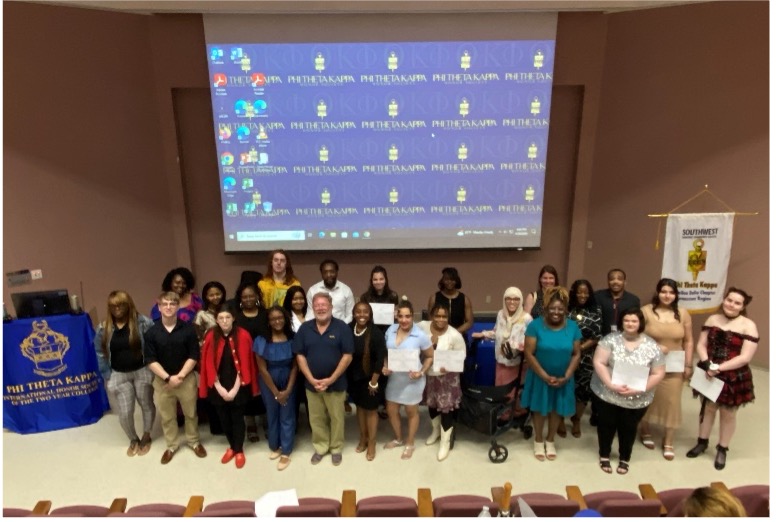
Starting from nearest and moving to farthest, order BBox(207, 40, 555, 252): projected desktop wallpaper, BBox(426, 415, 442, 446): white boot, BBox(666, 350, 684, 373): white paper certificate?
BBox(666, 350, 684, 373): white paper certificate < BBox(426, 415, 442, 446): white boot < BBox(207, 40, 555, 252): projected desktop wallpaper

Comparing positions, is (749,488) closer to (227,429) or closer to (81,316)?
(227,429)

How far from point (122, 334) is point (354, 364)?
5.95ft

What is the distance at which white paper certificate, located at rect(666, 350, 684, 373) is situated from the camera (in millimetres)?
3791

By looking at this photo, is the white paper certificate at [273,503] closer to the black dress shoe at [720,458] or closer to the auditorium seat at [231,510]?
the auditorium seat at [231,510]

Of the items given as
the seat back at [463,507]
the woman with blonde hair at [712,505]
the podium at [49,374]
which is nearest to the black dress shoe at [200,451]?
the podium at [49,374]

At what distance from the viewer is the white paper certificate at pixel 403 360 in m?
3.81

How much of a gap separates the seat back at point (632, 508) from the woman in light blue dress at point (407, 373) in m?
1.56

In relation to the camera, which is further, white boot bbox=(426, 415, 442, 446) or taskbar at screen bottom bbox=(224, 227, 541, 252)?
taskbar at screen bottom bbox=(224, 227, 541, 252)

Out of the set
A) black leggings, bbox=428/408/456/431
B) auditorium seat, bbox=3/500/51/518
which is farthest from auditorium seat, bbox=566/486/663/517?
auditorium seat, bbox=3/500/51/518

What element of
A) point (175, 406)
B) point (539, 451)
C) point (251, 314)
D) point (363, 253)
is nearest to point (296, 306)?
point (251, 314)

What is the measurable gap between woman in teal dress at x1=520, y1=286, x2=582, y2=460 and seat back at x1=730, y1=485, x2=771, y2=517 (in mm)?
1257

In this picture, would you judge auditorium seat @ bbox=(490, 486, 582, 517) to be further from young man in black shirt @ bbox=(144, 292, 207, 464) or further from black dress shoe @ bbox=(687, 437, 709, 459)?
young man in black shirt @ bbox=(144, 292, 207, 464)

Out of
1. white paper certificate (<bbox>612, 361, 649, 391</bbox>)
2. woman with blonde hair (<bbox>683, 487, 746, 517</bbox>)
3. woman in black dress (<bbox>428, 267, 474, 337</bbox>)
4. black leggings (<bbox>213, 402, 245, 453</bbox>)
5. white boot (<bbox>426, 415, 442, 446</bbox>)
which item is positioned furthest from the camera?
woman in black dress (<bbox>428, 267, 474, 337</bbox>)

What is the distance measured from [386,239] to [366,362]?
288 centimetres
